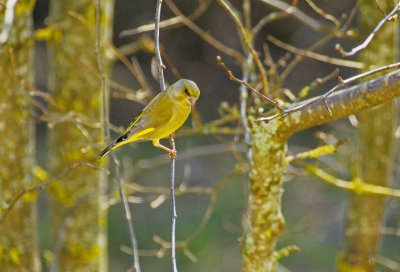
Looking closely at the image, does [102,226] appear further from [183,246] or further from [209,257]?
[209,257]

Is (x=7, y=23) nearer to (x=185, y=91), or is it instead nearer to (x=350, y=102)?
(x=185, y=91)

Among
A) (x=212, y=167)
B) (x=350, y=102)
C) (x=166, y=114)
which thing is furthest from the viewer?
(x=212, y=167)

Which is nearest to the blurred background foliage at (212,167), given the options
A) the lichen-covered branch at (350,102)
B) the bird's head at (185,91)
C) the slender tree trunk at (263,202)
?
the bird's head at (185,91)

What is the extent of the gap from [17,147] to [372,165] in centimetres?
227

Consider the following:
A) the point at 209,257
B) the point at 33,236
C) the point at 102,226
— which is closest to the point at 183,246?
the point at 33,236

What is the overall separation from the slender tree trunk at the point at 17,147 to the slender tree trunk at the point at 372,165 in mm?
2042

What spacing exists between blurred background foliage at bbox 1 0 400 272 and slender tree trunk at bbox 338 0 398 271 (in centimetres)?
231

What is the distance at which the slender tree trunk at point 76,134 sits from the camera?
3.20 m

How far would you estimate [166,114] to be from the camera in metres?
2.23

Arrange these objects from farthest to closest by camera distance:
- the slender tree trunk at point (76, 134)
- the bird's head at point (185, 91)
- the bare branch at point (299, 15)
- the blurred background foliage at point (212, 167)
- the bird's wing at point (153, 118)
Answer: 1. the blurred background foliage at point (212, 167)
2. the slender tree trunk at point (76, 134)
3. the bare branch at point (299, 15)
4. the bird's wing at point (153, 118)
5. the bird's head at point (185, 91)

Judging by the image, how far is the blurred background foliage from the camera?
20.9 feet

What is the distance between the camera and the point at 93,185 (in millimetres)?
3289

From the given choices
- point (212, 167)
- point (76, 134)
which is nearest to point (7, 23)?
point (76, 134)

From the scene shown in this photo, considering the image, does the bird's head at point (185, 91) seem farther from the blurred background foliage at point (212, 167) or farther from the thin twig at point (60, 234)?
the blurred background foliage at point (212, 167)
